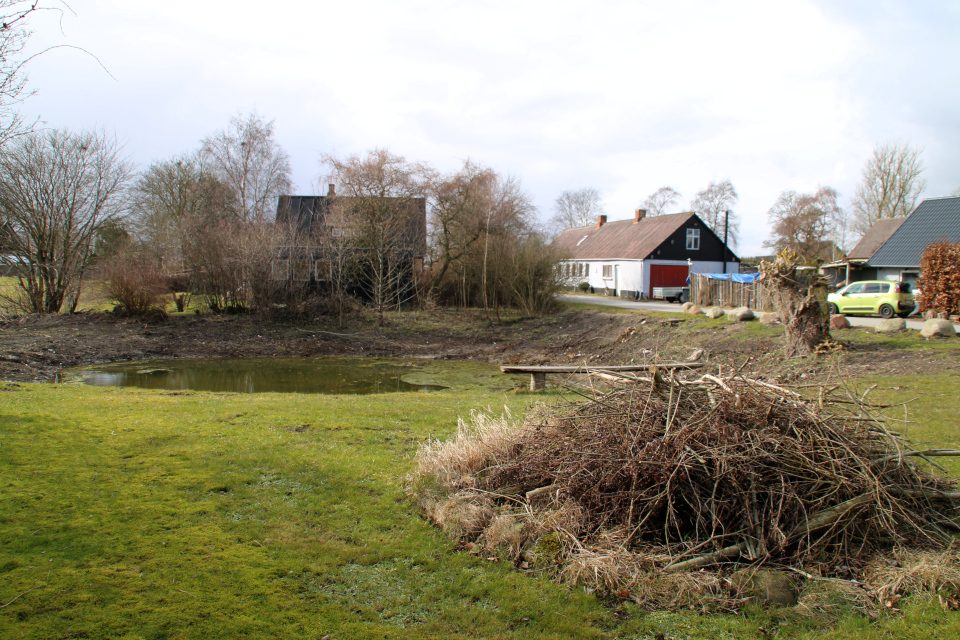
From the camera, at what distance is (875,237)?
4281 cm

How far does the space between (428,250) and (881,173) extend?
4235 cm

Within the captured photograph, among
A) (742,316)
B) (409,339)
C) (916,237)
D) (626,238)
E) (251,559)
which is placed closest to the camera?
(251,559)

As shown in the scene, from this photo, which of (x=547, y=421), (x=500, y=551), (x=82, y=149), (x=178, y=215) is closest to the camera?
(x=500, y=551)

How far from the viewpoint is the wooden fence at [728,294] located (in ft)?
86.2

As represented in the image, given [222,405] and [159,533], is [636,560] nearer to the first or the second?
[159,533]

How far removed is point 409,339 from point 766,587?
2225 cm

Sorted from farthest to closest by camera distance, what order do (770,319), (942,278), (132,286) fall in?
(132,286), (942,278), (770,319)

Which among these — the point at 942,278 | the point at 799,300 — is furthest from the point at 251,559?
the point at 942,278

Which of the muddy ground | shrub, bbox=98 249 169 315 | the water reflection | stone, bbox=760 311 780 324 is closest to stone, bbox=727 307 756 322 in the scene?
the muddy ground

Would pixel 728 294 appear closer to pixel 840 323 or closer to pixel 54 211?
pixel 840 323

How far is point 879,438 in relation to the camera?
5094mm

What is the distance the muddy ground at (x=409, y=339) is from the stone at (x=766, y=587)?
12.1m

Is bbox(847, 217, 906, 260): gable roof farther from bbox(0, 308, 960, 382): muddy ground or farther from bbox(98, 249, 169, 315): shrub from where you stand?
bbox(98, 249, 169, 315): shrub

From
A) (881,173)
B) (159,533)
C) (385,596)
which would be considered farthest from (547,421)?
(881,173)
